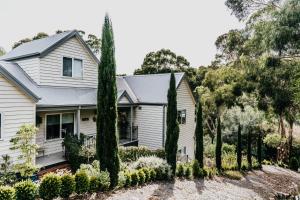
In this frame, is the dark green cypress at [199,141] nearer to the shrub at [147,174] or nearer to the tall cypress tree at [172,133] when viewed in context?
the tall cypress tree at [172,133]

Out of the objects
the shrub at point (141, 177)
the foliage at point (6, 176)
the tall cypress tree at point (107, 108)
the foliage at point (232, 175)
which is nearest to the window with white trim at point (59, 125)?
the foliage at point (6, 176)

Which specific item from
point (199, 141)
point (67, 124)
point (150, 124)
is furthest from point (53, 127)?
point (199, 141)

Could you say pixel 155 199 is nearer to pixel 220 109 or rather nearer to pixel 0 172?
pixel 0 172

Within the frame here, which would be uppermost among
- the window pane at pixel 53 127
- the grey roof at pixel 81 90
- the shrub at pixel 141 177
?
the grey roof at pixel 81 90

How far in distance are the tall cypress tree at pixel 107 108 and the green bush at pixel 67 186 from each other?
63.6 inches

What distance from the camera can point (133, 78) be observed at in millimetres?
23344

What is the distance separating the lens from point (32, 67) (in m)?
15.8

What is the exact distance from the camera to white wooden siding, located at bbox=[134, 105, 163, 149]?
64.3 feet

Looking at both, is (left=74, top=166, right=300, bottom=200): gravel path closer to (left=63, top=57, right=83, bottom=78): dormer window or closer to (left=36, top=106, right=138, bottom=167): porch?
(left=36, top=106, right=138, bottom=167): porch

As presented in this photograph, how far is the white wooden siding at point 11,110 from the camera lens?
11406 mm

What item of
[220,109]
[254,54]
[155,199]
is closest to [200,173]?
[155,199]

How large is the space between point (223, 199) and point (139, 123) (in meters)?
10.8

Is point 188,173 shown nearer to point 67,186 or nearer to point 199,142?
point 199,142

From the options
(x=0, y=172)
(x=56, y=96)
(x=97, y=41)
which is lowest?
(x=0, y=172)
